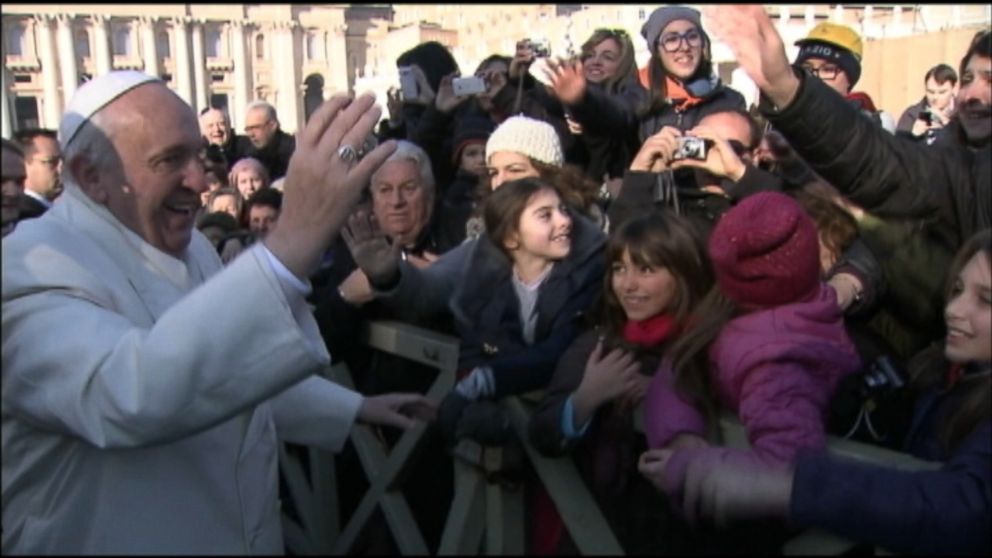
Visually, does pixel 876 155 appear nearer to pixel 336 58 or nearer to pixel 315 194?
pixel 315 194

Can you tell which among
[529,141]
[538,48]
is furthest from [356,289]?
[538,48]

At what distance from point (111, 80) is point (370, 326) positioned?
1308mm

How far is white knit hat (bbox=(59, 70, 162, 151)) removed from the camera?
5.96ft

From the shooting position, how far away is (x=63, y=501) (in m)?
1.65

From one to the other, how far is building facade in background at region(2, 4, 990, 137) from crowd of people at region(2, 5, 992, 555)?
2201 millimetres

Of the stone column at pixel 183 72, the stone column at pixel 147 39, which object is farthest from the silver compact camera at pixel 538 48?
the stone column at pixel 183 72

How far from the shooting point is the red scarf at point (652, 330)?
2.21 metres

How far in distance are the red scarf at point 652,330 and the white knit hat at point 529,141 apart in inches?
49.6

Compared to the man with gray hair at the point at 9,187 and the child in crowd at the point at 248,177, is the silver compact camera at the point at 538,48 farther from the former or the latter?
the man with gray hair at the point at 9,187

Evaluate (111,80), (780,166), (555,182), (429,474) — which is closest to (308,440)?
(429,474)

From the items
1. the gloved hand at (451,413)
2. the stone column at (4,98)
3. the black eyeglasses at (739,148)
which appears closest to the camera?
the stone column at (4,98)

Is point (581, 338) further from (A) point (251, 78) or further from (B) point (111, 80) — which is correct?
(A) point (251, 78)

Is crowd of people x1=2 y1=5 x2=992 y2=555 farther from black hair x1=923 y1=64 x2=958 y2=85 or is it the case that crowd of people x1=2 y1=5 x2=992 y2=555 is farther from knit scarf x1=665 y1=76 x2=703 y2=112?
black hair x1=923 y1=64 x2=958 y2=85

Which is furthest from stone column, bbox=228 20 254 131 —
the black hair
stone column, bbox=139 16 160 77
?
the black hair
